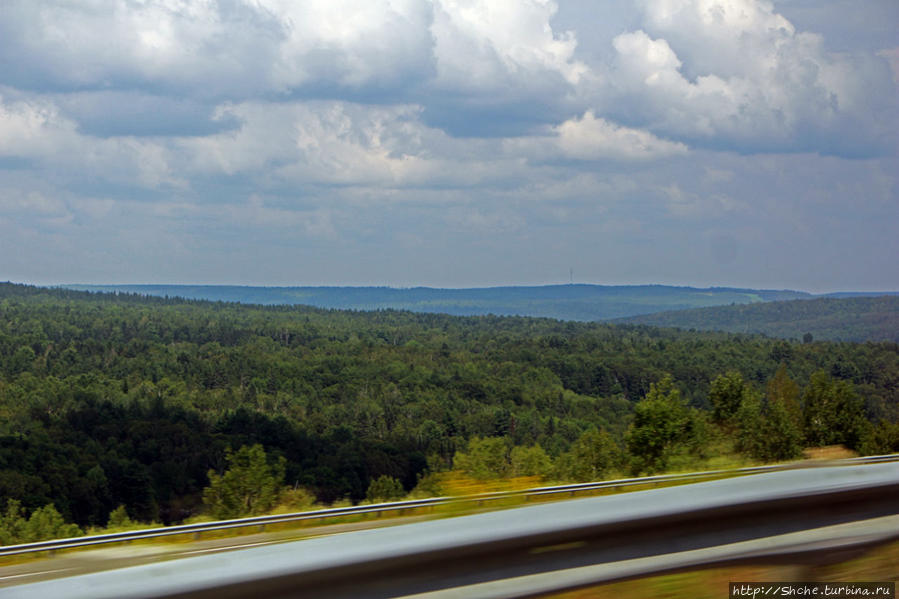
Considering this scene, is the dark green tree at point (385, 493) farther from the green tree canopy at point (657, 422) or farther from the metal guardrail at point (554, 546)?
the green tree canopy at point (657, 422)

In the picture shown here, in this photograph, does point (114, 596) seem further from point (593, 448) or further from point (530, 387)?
point (530, 387)

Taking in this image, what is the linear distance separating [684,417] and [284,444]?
67.5m

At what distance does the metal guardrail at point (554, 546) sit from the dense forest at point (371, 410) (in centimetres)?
389

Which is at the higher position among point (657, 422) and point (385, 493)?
point (385, 493)

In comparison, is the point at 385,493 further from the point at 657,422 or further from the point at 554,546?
the point at 657,422

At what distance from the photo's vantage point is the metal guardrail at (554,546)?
13.0 feet

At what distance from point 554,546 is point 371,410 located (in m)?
121

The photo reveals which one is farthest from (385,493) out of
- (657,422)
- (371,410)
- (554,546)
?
(371,410)

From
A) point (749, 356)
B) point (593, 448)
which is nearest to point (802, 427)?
point (593, 448)

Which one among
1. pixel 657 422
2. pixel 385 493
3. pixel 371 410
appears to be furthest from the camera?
pixel 371 410

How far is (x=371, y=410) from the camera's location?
124 metres

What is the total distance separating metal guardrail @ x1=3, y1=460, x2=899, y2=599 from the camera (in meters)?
3.97

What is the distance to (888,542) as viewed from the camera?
5.57 m

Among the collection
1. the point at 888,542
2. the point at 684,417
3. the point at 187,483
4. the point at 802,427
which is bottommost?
the point at 187,483
